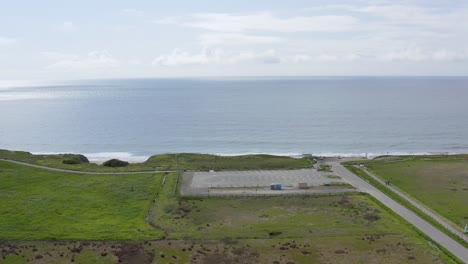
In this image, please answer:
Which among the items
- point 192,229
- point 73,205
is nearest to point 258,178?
point 192,229

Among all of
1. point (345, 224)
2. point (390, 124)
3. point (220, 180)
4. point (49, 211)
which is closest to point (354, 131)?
point (390, 124)

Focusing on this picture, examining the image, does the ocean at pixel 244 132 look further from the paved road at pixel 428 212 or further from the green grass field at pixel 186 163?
the paved road at pixel 428 212

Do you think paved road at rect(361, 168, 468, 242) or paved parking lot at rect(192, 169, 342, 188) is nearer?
paved road at rect(361, 168, 468, 242)

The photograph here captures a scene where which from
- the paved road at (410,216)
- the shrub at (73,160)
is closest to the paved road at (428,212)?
the paved road at (410,216)

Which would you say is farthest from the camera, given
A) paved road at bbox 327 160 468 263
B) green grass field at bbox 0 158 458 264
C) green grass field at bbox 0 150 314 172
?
green grass field at bbox 0 150 314 172

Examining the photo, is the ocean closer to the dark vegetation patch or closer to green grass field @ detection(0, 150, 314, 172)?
green grass field @ detection(0, 150, 314, 172)

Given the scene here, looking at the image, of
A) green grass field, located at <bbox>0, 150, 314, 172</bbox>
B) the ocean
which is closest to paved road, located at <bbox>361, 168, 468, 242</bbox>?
green grass field, located at <bbox>0, 150, 314, 172</bbox>
